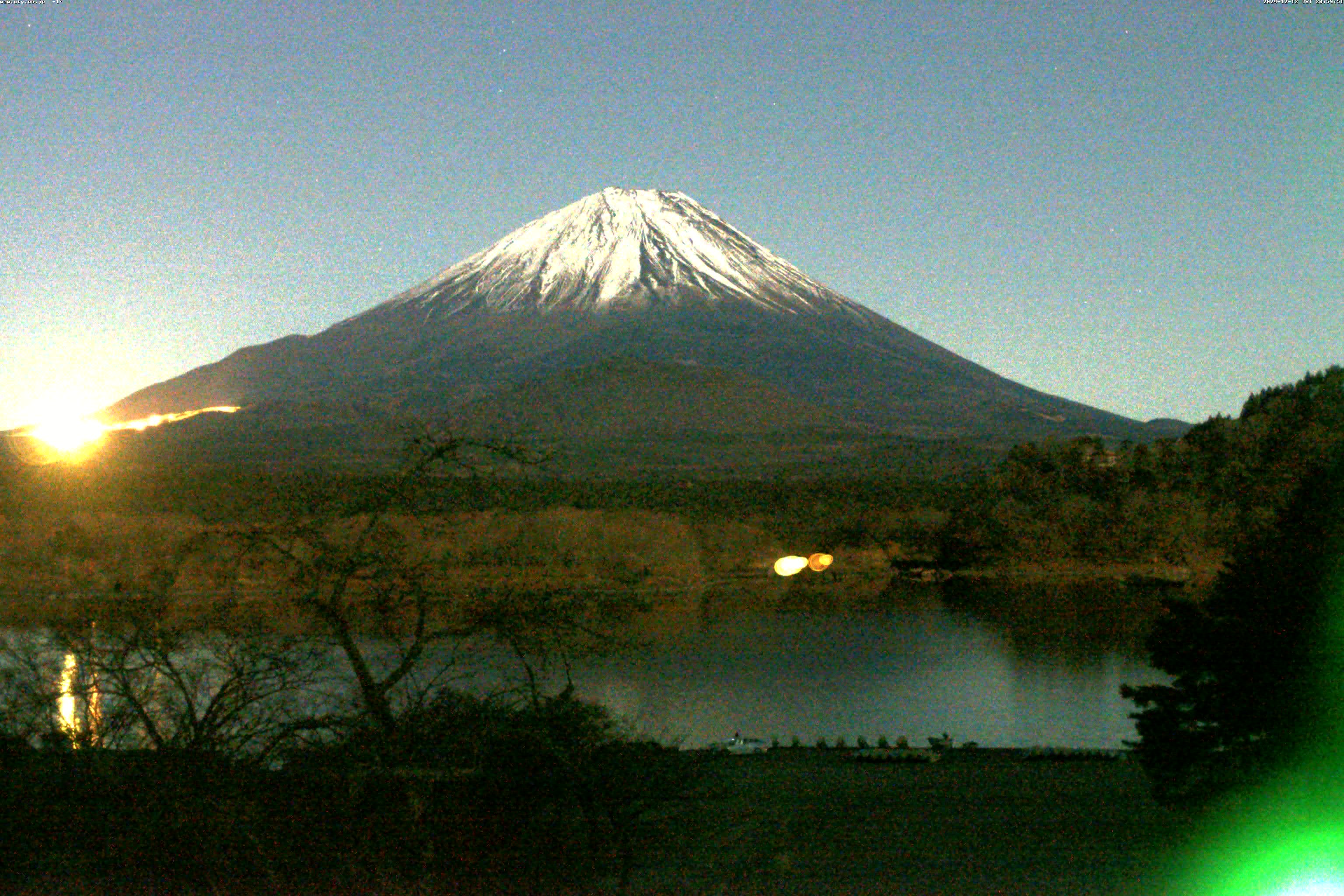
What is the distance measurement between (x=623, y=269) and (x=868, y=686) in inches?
3690

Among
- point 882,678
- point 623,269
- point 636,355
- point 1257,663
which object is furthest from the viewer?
point 623,269

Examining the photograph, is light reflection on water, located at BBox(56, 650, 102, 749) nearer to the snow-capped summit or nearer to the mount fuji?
the mount fuji

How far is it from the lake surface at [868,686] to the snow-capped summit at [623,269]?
81123 mm

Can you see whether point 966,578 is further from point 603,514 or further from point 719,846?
point 719,846

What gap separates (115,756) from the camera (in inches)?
222

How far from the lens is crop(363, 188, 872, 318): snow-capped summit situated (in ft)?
349

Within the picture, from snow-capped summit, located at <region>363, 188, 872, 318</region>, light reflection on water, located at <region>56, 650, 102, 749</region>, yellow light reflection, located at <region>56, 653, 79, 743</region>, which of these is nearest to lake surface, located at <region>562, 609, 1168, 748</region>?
yellow light reflection, located at <region>56, 653, 79, 743</region>

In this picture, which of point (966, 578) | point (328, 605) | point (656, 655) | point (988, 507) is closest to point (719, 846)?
point (328, 605)

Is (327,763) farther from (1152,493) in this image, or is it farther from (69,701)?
(1152,493)

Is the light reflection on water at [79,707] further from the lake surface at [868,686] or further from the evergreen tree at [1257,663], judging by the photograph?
the lake surface at [868,686]

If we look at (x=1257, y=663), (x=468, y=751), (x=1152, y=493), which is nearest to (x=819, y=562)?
(x=1152, y=493)

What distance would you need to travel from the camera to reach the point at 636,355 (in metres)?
92.9

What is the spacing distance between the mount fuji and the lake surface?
144 ft

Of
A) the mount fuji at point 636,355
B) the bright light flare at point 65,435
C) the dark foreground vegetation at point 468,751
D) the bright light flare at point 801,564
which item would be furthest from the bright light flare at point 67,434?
the mount fuji at point 636,355
